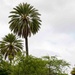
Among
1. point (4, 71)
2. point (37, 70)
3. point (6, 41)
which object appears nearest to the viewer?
point (37, 70)

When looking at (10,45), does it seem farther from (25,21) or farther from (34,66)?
(34,66)

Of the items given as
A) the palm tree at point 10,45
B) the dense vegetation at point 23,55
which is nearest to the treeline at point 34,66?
the dense vegetation at point 23,55

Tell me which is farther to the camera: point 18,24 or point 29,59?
point 18,24

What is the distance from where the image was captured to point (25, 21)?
9581 centimetres

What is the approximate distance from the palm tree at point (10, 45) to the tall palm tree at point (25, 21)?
249 inches

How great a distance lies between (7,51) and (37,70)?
1062 inches

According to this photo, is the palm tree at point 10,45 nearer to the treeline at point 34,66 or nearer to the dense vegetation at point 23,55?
the dense vegetation at point 23,55

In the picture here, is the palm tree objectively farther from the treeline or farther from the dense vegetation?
the treeline

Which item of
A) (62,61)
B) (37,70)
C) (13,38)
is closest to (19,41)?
(13,38)

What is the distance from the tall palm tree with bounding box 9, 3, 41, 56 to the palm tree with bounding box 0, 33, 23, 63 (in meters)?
6.32

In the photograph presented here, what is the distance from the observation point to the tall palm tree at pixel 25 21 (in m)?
94.2

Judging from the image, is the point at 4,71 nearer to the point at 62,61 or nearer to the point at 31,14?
the point at 62,61

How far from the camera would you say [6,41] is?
334 ft

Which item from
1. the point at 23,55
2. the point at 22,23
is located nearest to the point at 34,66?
the point at 23,55
